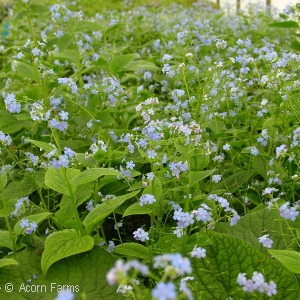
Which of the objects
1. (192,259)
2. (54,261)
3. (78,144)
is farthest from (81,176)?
(78,144)

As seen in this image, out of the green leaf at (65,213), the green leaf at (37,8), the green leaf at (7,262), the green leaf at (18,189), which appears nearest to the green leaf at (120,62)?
the green leaf at (37,8)

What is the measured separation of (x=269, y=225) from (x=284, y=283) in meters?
0.36

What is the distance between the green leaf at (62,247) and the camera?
1876mm

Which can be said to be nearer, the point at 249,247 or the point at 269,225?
the point at 249,247

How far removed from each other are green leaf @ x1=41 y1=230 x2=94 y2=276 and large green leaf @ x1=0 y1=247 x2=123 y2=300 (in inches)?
3.1

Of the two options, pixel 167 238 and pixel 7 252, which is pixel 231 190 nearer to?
pixel 167 238

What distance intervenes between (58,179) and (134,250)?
1.43 ft

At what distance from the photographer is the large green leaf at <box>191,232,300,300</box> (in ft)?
5.75

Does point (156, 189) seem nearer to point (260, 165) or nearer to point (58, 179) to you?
point (58, 179)

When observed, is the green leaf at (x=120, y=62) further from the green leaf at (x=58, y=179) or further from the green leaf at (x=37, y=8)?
the green leaf at (x=58, y=179)

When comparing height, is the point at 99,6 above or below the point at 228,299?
below

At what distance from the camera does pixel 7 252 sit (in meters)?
2.29

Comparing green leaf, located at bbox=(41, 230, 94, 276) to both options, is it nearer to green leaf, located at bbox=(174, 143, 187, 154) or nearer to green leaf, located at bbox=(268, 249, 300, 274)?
green leaf, located at bbox=(174, 143, 187, 154)

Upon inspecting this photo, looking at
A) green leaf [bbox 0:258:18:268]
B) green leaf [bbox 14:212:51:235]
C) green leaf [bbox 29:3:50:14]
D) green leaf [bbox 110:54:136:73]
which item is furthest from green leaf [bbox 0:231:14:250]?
green leaf [bbox 29:3:50:14]
